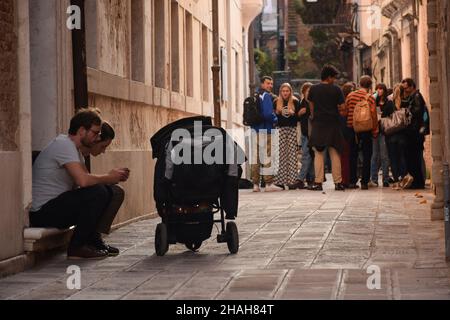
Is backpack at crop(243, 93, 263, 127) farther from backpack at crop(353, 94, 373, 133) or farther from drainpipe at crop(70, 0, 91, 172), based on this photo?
drainpipe at crop(70, 0, 91, 172)

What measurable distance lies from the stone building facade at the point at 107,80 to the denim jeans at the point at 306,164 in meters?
1.98

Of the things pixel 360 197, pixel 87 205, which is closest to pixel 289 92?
pixel 360 197

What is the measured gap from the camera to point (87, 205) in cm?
1145

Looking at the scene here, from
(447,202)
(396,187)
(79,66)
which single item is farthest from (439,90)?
(396,187)

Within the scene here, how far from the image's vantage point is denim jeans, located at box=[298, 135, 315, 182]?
23633mm

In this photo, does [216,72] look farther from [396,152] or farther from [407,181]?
[407,181]

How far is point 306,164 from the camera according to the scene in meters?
23.8

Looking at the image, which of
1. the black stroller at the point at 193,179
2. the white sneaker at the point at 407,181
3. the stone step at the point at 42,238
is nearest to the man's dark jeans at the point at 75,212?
the stone step at the point at 42,238

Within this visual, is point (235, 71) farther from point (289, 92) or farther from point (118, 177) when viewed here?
point (118, 177)

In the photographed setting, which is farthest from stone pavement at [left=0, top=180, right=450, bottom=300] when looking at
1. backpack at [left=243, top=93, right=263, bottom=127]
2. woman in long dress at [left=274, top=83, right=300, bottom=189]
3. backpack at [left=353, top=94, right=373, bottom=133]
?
woman in long dress at [left=274, top=83, right=300, bottom=189]

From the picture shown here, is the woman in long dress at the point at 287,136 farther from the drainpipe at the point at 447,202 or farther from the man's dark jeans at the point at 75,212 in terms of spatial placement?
the drainpipe at the point at 447,202

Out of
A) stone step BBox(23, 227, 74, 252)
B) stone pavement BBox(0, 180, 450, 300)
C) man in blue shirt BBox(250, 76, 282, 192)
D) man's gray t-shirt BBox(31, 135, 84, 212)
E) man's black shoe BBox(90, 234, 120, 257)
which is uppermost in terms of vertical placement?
man in blue shirt BBox(250, 76, 282, 192)

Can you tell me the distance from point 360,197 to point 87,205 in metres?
9.57

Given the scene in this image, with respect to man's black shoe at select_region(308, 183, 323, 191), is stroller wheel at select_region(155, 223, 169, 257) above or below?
below
